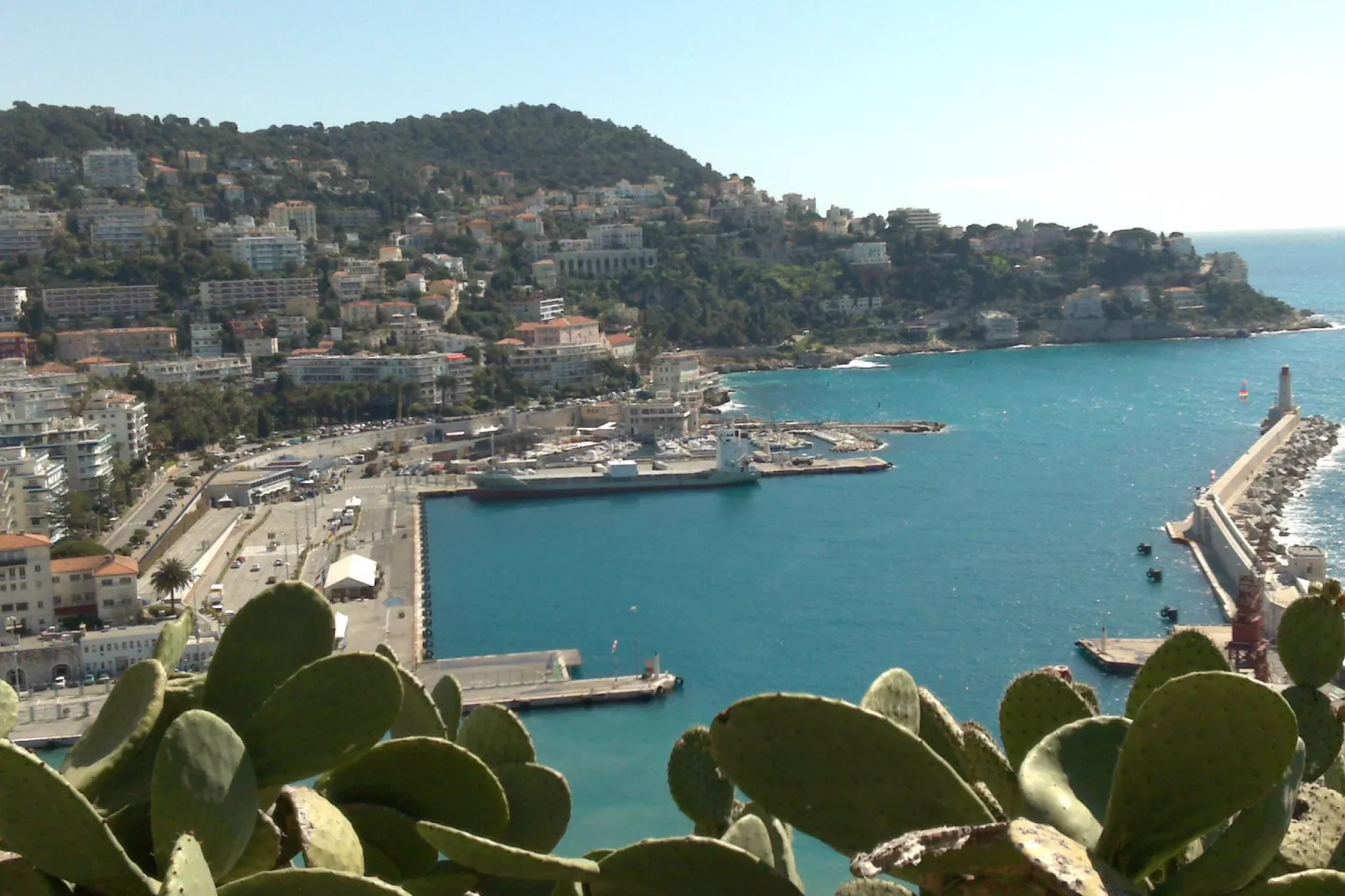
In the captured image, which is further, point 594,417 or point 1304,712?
point 594,417

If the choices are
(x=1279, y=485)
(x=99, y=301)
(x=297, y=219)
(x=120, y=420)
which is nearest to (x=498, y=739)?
(x=1279, y=485)

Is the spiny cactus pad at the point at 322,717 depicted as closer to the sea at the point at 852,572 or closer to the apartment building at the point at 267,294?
the sea at the point at 852,572

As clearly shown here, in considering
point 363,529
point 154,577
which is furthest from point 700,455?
point 154,577

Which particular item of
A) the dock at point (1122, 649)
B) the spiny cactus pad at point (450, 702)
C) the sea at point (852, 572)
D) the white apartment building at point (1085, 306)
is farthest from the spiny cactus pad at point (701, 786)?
the white apartment building at point (1085, 306)

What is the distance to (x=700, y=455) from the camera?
2277cm

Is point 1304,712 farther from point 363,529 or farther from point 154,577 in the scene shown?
point 363,529

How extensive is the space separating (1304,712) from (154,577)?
13500 mm

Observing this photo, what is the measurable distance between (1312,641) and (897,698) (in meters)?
0.42

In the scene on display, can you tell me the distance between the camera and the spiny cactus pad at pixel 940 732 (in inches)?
46.3

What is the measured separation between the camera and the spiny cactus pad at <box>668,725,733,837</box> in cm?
147

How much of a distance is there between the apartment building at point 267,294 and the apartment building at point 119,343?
8.56ft

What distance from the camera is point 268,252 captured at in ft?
115

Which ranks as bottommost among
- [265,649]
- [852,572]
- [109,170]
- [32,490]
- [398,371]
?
[852,572]

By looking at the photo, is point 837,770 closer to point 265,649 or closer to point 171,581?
point 265,649
